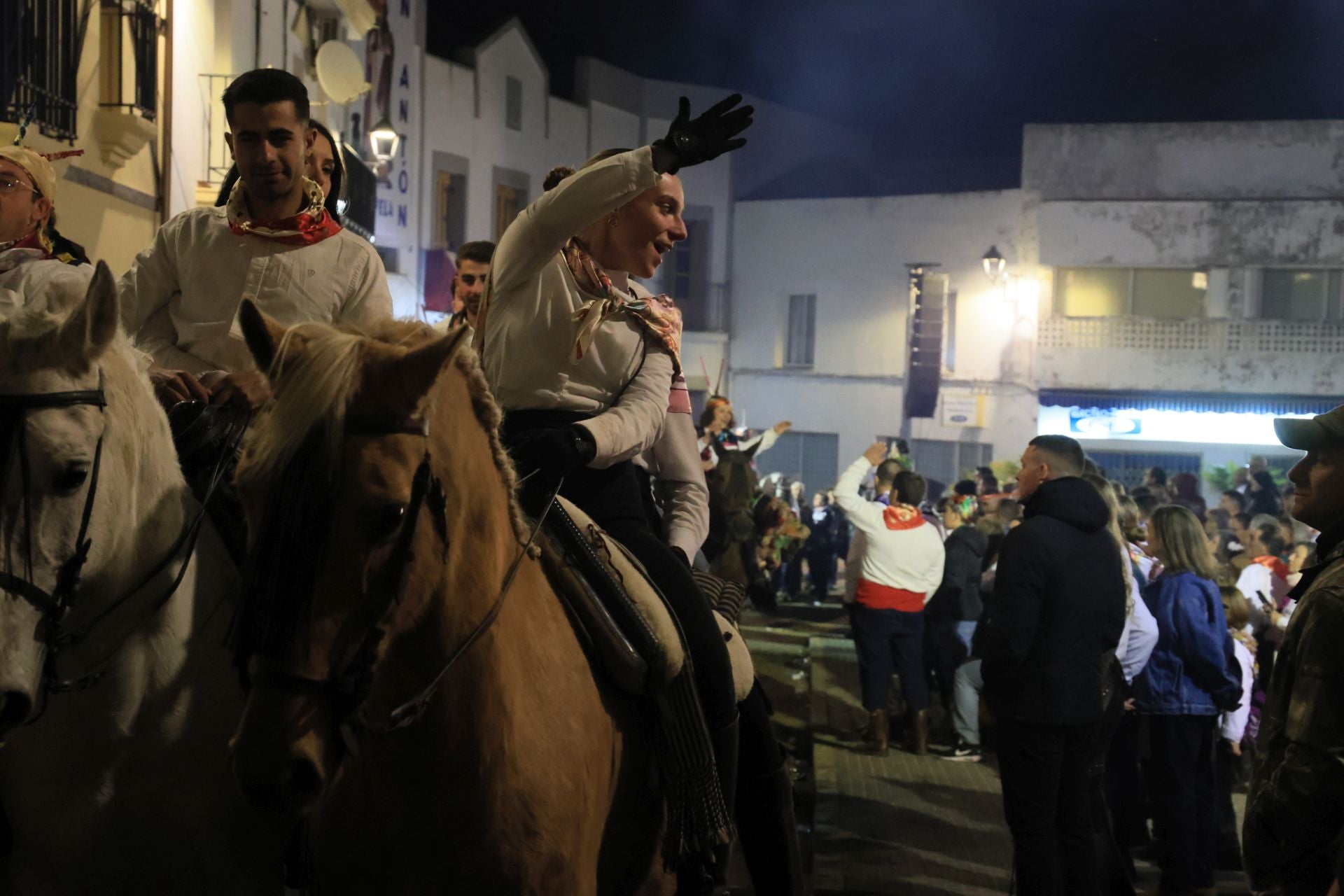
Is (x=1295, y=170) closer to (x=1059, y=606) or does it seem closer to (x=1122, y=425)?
(x=1122, y=425)

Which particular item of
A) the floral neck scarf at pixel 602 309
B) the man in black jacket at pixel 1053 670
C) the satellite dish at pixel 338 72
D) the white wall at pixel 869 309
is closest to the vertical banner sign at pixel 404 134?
the satellite dish at pixel 338 72

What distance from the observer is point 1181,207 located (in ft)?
110

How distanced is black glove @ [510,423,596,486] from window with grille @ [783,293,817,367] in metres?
34.9

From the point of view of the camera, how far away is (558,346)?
388 cm

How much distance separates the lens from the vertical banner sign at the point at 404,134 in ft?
76.5

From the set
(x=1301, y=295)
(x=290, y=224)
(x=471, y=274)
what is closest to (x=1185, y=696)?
(x=471, y=274)

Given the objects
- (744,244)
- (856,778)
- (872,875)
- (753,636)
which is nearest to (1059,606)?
(872,875)

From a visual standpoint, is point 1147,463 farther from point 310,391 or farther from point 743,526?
point 310,391

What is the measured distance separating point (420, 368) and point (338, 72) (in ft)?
52.3

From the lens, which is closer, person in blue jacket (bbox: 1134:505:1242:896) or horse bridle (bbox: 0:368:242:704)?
horse bridle (bbox: 0:368:242:704)

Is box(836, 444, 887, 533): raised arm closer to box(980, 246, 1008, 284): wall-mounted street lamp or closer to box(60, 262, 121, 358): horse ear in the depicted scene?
box(60, 262, 121, 358): horse ear

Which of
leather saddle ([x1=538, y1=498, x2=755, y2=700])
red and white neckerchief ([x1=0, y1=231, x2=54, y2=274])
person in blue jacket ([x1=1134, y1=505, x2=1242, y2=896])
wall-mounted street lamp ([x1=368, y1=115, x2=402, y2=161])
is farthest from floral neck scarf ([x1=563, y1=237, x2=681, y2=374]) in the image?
wall-mounted street lamp ([x1=368, y1=115, x2=402, y2=161])

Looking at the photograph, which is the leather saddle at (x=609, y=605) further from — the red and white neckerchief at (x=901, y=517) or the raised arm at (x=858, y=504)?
the red and white neckerchief at (x=901, y=517)

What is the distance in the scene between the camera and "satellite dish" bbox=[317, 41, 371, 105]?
17.4m
